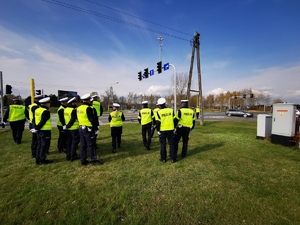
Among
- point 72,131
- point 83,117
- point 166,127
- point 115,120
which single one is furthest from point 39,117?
point 166,127

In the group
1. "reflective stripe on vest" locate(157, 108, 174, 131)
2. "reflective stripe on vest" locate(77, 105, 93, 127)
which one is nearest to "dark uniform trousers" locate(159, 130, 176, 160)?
"reflective stripe on vest" locate(157, 108, 174, 131)

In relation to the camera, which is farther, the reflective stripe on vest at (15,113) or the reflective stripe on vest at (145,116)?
the reflective stripe on vest at (15,113)

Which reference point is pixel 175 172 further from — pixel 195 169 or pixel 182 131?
pixel 182 131

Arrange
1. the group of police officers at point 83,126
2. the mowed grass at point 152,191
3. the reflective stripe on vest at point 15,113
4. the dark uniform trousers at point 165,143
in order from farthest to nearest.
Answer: the reflective stripe on vest at point 15,113 < the dark uniform trousers at point 165,143 < the group of police officers at point 83,126 < the mowed grass at point 152,191

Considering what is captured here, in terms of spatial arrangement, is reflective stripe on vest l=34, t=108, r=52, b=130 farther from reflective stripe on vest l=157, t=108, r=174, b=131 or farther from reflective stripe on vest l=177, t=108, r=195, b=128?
reflective stripe on vest l=177, t=108, r=195, b=128

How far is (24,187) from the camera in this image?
4.05 m

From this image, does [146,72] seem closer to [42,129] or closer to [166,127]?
[166,127]

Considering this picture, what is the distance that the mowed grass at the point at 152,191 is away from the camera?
120 inches

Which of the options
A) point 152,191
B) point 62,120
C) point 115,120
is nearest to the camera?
point 152,191

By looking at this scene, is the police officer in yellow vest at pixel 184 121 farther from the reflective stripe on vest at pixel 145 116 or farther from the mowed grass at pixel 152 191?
the reflective stripe on vest at pixel 145 116

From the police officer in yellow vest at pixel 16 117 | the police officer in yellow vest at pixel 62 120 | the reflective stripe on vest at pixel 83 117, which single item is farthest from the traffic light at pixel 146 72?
the reflective stripe on vest at pixel 83 117

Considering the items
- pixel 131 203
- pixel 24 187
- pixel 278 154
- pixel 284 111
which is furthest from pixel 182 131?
pixel 284 111

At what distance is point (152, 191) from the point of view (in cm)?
391

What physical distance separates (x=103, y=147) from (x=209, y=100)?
115 meters
